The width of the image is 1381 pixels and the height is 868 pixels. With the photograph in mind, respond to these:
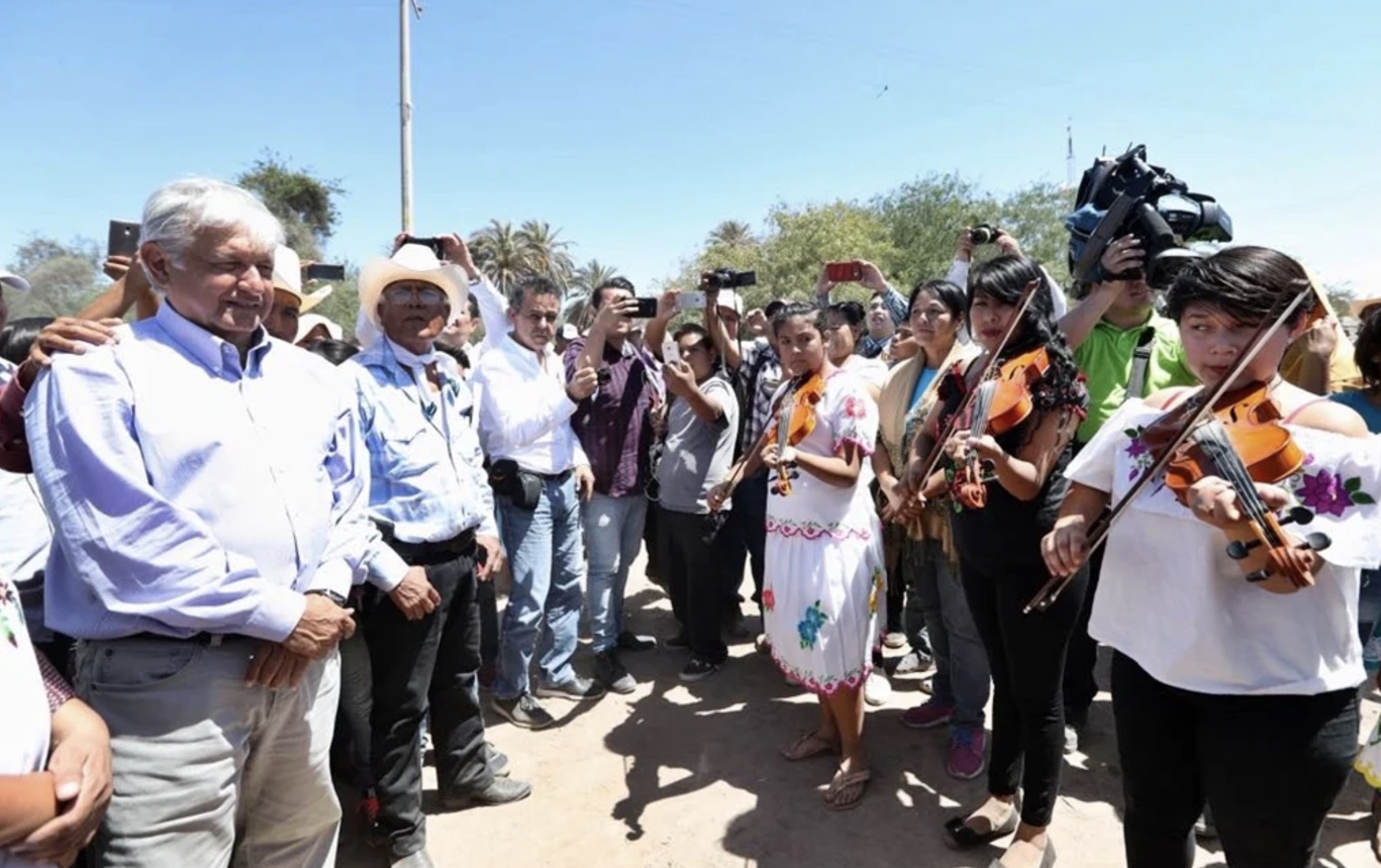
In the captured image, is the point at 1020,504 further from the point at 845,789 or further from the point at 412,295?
the point at 412,295

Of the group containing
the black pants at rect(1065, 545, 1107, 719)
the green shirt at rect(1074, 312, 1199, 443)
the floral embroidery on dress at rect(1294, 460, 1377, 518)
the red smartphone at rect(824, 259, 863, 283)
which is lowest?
the black pants at rect(1065, 545, 1107, 719)

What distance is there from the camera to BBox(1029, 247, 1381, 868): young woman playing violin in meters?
1.43

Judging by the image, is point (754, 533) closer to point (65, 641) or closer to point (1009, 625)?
point (1009, 625)

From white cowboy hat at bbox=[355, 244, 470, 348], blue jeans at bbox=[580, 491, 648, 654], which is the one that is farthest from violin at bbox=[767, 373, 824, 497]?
white cowboy hat at bbox=[355, 244, 470, 348]

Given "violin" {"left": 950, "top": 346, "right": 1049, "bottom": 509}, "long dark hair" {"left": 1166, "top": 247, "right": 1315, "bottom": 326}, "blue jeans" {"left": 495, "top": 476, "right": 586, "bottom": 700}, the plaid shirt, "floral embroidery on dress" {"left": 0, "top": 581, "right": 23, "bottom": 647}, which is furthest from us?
the plaid shirt

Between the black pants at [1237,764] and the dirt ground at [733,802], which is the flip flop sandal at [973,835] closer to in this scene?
the dirt ground at [733,802]

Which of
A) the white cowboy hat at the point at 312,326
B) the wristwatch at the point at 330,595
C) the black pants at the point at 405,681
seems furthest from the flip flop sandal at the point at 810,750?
the white cowboy hat at the point at 312,326

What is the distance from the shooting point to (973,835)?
104 inches

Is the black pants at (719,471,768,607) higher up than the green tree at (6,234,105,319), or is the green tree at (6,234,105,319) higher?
the green tree at (6,234,105,319)

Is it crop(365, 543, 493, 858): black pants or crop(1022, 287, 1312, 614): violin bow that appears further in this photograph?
crop(365, 543, 493, 858): black pants

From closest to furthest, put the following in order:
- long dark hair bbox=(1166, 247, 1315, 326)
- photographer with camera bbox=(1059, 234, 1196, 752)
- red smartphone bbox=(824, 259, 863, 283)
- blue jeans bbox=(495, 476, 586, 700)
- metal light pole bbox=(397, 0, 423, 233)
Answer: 1. long dark hair bbox=(1166, 247, 1315, 326)
2. photographer with camera bbox=(1059, 234, 1196, 752)
3. blue jeans bbox=(495, 476, 586, 700)
4. red smartphone bbox=(824, 259, 863, 283)
5. metal light pole bbox=(397, 0, 423, 233)

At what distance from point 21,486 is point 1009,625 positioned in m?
3.23

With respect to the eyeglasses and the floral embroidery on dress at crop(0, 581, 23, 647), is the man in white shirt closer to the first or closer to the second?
the eyeglasses

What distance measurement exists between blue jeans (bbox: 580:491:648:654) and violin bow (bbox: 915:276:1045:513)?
2099mm
